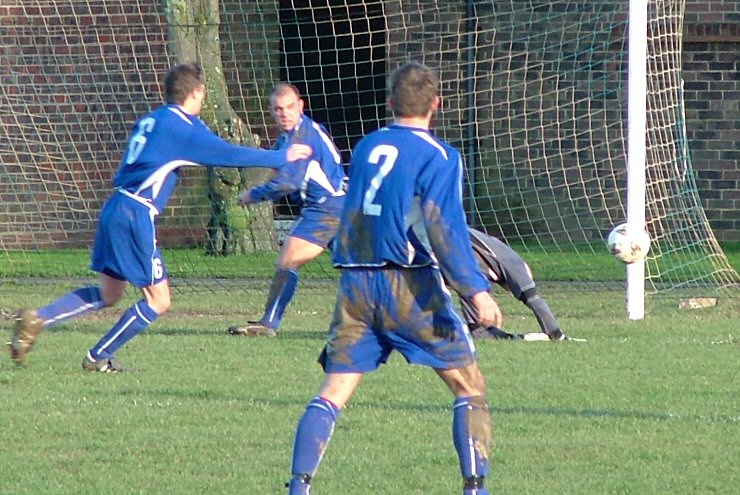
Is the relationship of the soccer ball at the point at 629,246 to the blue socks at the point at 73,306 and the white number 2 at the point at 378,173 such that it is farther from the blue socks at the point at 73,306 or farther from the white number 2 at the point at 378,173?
the white number 2 at the point at 378,173

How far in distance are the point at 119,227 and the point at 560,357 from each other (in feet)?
9.49

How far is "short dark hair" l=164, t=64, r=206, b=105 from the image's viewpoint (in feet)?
27.3

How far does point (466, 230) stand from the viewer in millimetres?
5312

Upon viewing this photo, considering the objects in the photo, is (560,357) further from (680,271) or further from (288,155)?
(680,271)

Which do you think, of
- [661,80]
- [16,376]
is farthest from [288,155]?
[661,80]

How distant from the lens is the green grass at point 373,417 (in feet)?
19.7

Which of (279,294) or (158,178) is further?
(279,294)

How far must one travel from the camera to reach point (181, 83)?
8320 millimetres

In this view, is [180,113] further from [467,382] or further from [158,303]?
[467,382]

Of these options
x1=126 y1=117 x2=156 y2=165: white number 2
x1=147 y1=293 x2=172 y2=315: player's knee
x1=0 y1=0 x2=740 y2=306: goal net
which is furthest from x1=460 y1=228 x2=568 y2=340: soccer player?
x1=0 y1=0 x2=740 y2=306: goal net

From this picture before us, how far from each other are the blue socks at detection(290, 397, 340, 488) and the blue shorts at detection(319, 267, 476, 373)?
221 mm

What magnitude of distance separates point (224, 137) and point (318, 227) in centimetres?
634

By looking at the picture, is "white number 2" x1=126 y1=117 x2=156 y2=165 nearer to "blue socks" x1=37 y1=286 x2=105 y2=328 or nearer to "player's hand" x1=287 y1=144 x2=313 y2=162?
"blue socks" x1=37 y1=286 x2=105 y2=328

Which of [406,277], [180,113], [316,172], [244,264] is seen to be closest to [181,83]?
[180,113]
